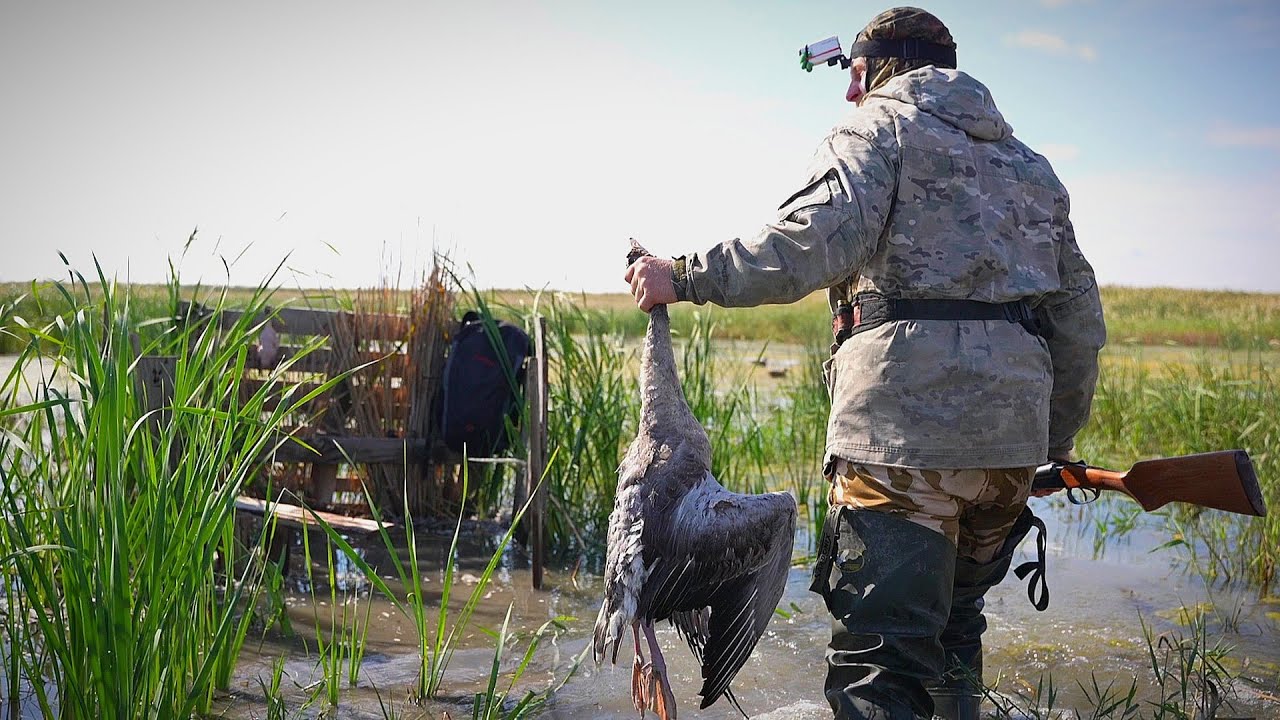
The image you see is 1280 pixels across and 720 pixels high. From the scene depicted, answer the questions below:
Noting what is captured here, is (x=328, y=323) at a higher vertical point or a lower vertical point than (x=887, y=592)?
higher

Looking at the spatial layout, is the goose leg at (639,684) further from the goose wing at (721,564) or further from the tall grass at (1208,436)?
the tall grass at (1208,436)

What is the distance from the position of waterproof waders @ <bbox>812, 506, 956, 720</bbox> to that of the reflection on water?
0.99 metres

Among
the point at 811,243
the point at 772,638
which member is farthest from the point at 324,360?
the point at 811,243

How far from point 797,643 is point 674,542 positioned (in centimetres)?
213

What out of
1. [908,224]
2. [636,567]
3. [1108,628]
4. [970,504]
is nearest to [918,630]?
[970,504]

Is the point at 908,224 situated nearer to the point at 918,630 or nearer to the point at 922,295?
the point at 922,295

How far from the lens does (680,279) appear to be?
102 inches

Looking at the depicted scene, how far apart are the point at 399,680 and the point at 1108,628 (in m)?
3.37

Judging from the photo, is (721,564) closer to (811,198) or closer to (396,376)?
(811,198)

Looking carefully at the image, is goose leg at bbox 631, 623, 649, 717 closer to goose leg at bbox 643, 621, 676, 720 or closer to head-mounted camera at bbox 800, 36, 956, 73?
goose leg at bbox 643, 621, 676, 720

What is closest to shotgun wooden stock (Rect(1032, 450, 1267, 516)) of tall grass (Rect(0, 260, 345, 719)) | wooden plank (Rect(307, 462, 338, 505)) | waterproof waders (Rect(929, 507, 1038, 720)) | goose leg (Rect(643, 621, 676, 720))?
waterproof waders (Rect(929, 507, 1038, 720))

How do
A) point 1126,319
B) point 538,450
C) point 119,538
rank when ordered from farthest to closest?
1. point 1126,319
2. point 538,450
3. point 119,538

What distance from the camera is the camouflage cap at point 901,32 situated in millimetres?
2975

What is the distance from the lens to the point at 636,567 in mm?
2578
